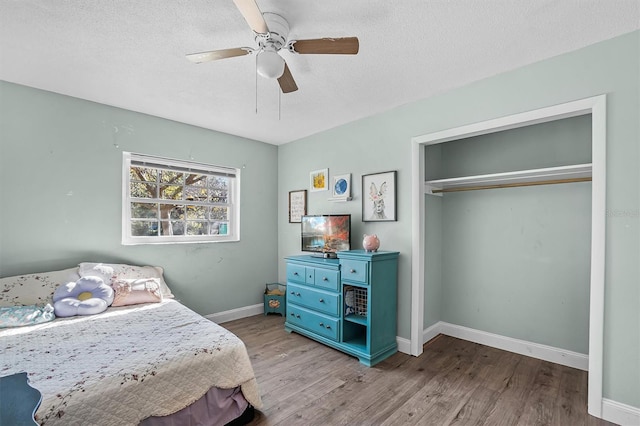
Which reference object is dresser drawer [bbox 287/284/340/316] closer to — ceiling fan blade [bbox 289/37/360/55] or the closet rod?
the closet rod

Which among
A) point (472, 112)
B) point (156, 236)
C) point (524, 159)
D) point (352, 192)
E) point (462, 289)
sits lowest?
point (462, 289)

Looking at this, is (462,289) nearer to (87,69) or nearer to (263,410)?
(263,410)

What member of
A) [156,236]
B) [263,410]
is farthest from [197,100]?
[263,410]

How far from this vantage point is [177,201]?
3.59 metres

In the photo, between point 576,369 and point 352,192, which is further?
point 352,192

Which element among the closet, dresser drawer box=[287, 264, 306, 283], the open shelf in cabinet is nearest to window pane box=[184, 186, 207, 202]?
dresser drawer box=[287, 264, 306, 283]

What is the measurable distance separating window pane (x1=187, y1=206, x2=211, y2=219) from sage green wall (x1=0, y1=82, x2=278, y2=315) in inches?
15.2

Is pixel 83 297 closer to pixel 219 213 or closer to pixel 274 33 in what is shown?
pixel 219 213

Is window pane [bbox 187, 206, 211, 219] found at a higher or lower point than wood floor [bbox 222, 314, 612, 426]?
higher

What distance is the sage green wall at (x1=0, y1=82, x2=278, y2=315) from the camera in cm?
259

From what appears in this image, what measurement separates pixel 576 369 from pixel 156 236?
4.40m

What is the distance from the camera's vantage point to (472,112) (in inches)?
101

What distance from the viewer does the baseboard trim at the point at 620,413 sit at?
1.83m

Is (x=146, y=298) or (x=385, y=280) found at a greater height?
(x=385, y=280)
